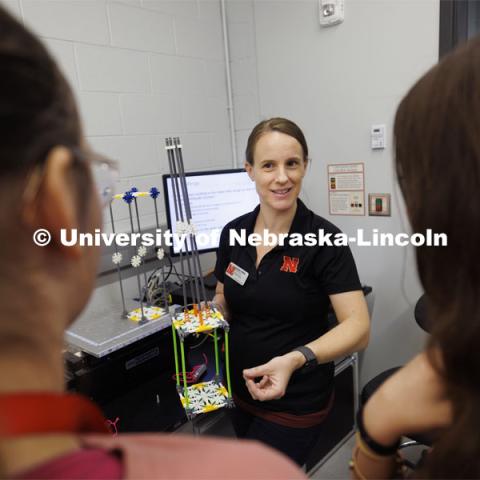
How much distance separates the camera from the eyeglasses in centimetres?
41

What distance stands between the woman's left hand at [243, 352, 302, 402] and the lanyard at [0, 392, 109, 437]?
2.58ft

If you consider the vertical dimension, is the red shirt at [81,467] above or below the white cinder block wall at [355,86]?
below

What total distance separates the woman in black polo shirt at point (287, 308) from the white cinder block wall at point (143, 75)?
3.09 feet

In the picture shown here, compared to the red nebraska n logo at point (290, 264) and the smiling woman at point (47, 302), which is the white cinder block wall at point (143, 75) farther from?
the smiling woman at point (47, 302)

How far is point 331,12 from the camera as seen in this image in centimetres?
217

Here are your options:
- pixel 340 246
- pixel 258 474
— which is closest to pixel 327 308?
pixel 340 246

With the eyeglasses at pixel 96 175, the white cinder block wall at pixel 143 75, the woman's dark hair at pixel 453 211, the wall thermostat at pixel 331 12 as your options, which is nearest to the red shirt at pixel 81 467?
the eyeglasses at pixel 96 175

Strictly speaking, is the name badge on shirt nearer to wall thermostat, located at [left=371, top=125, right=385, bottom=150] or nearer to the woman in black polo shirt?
the woman in black polo shirt

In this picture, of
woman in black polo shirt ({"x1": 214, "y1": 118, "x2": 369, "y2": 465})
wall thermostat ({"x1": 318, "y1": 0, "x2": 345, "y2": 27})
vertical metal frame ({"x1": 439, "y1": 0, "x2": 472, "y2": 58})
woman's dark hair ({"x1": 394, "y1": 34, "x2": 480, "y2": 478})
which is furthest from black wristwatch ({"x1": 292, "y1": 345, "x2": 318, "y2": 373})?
wall thermostat ({"x1": 318, "y1": 0, "x2": 345, "y2": 27})

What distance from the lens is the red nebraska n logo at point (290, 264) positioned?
134 cm

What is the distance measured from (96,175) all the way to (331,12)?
209 cm

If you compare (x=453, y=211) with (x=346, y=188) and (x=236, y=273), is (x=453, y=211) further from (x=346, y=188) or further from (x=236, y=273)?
(x=346, y=188)

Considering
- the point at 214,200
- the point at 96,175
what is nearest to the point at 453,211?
the point at 96,175

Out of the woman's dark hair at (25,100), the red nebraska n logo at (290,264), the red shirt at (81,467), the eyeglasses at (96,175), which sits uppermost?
the woman's dark hair at (25,100)
